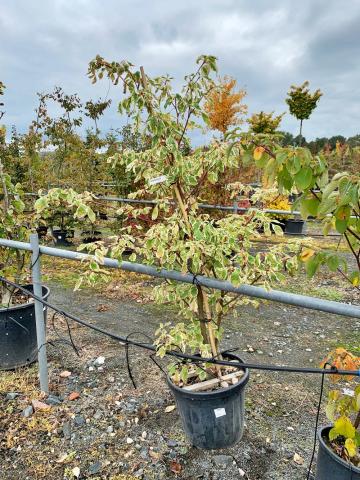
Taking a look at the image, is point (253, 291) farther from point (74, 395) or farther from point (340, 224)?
point (74, 395)

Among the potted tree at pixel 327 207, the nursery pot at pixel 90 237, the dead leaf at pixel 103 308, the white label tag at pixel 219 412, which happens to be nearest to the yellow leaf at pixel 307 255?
the potted tree at pixel 327 207

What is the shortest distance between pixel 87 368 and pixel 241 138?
2.52 meters

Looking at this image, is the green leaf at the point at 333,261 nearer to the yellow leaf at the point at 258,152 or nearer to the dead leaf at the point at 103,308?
the yellow leaf at the point at 258,152

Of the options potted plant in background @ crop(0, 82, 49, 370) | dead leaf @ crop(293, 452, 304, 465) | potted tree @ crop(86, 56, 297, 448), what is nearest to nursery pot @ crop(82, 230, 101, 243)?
potted plant in background @ crop(0, 82, 49, 370)

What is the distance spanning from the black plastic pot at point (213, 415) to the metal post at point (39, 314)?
1066 millimetres

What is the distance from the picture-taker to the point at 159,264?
212 cm

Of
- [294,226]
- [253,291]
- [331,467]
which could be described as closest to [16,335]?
[253,291]

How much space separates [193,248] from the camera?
189 centimetres

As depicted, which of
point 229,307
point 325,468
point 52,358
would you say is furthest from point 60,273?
point 325,468

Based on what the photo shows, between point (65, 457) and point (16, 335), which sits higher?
point (16, 335)

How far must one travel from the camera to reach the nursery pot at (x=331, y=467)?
157 cm

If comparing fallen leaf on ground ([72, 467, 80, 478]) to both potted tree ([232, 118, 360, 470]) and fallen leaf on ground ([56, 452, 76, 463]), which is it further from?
potted tree ([232, 118, 360, 470])

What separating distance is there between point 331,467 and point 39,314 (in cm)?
209

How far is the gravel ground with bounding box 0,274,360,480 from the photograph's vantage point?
7.01ft
